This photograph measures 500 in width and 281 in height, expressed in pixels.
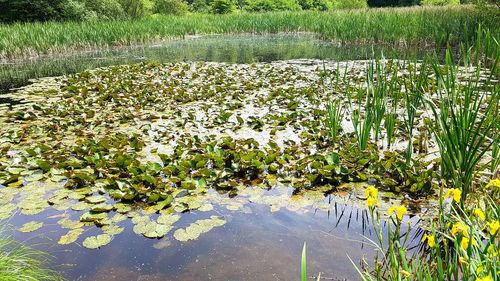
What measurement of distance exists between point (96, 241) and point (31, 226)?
0.60 metres

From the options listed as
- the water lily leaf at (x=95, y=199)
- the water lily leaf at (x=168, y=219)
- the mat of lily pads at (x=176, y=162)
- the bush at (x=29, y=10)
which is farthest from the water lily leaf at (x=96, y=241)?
the bush at (x=29, y=10)

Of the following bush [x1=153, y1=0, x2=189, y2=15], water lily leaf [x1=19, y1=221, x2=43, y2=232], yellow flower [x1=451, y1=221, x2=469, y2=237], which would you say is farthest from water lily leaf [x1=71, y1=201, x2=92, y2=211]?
bush [x1=153, y1=0, x2=189, y2=15]

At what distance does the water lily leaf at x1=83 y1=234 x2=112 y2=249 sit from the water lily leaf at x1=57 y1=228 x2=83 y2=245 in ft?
0.33

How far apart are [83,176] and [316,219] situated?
2016 millimetres

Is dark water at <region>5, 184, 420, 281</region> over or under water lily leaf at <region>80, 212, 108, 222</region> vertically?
under

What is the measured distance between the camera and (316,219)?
270 cm

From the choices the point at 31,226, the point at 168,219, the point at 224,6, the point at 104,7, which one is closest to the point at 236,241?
the point at 168,219

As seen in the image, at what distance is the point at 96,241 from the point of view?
2463 millimetres

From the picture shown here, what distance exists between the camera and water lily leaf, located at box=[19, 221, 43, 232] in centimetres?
264

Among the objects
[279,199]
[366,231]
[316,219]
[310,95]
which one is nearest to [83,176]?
[279,199]

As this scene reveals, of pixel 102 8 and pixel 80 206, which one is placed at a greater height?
pixel 102 8

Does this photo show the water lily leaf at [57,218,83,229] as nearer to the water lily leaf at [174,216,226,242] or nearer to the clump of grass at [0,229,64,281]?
the clump of grass at [0,229,64,281]

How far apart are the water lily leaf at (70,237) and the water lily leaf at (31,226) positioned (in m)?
0.27

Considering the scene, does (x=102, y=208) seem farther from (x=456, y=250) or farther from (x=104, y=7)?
(x=104, y=7)
